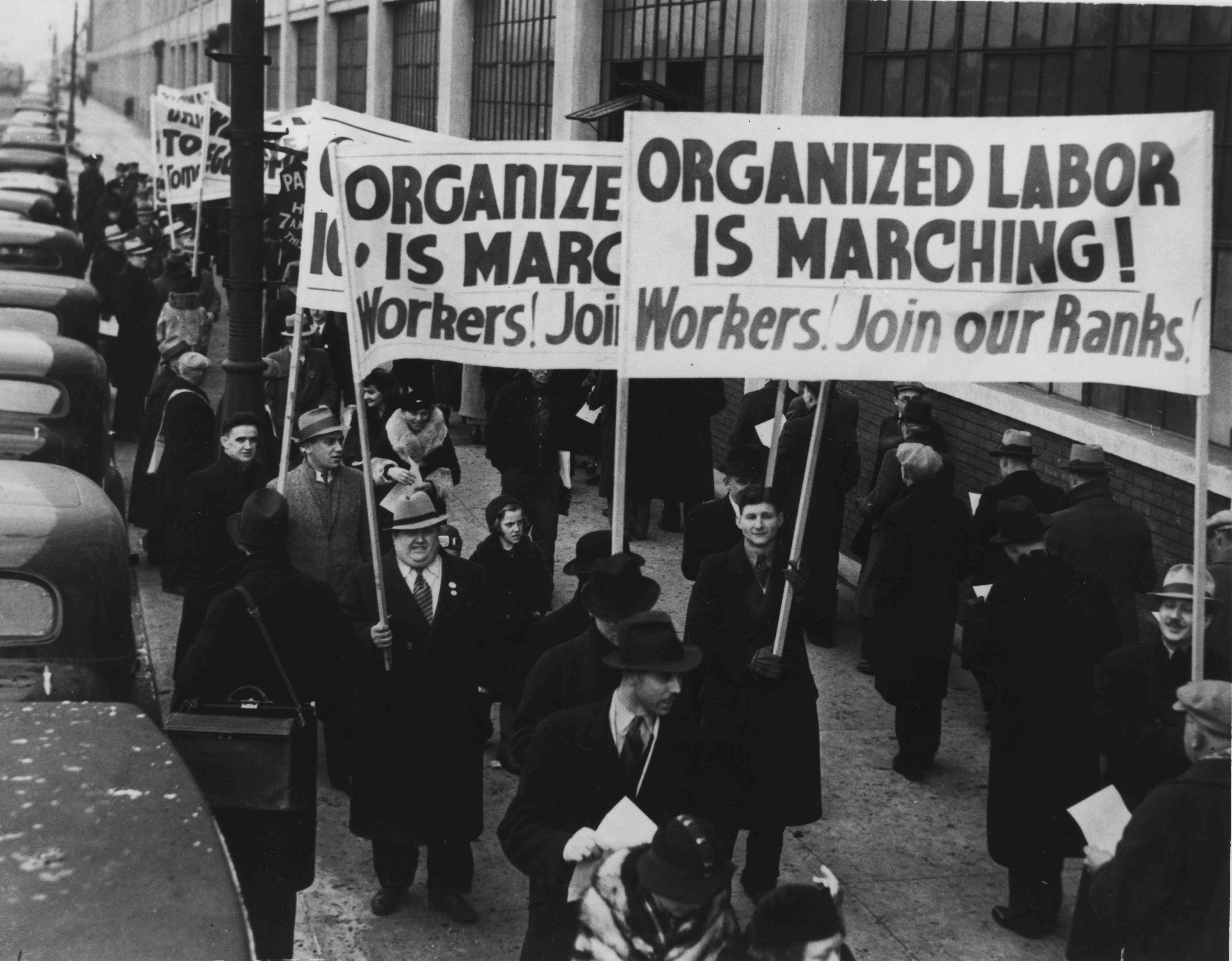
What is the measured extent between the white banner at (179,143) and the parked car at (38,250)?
8.15 ft

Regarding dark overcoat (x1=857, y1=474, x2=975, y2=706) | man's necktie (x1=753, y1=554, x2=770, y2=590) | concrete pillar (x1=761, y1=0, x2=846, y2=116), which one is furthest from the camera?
concrete pillar (x1=761, y1=0, x2=846, y2=116)

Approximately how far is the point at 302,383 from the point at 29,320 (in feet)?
12.1

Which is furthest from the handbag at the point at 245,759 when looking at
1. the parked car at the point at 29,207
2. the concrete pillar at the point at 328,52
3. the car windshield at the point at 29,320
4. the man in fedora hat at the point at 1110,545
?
the concrete pillar at the point at 328,52

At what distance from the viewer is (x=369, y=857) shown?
7305 mm

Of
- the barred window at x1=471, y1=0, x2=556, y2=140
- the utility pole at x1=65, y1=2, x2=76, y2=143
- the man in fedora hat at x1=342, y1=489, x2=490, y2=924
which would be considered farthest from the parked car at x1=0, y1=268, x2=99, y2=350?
the utility pole at x1=65, y1=2, x2=76, y2=143

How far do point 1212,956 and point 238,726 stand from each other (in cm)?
324

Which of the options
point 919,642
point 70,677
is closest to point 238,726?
point 70,677

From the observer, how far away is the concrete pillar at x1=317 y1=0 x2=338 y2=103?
29.7 metres

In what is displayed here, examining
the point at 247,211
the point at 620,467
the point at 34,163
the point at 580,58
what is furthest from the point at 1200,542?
the point at 34,163

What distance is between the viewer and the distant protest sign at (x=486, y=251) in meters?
6.39

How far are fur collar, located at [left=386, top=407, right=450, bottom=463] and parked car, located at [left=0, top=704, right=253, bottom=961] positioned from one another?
15.1 feet

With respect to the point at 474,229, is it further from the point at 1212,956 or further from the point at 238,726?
the point at 1212,956

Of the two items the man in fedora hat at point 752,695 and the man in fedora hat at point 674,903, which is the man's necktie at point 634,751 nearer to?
the man in fedora hat at point 674,903

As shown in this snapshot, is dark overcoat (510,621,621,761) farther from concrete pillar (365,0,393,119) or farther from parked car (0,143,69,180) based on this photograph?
parked car (0,143,69,180)
